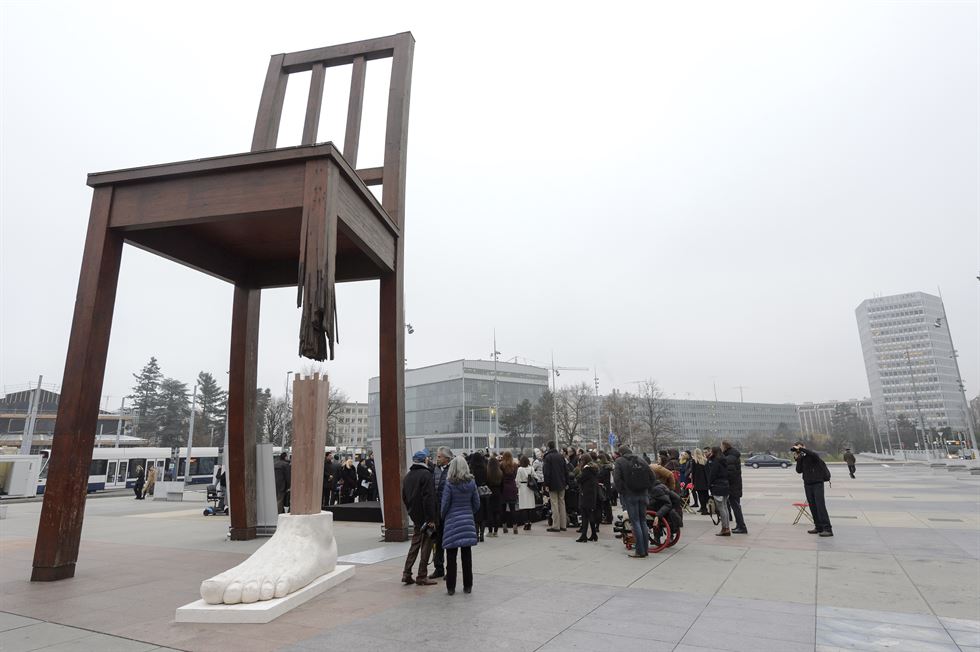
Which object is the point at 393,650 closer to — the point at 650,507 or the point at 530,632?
the point at 530,632

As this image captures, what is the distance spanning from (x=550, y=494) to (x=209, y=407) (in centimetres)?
8362

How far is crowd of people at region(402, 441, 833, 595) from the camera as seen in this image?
20.4 feet

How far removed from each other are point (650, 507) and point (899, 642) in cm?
517

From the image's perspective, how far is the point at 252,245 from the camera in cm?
929

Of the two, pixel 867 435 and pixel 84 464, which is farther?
pixel 867 435

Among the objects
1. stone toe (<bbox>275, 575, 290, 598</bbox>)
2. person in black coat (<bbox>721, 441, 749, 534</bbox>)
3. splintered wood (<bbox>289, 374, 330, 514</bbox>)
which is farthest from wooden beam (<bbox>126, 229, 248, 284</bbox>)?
person in black coat (<bbox>721, 441, 749, 534</bbox>)

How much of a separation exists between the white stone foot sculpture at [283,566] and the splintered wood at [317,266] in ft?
6.67

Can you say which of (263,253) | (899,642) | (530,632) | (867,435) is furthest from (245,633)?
(867,435)

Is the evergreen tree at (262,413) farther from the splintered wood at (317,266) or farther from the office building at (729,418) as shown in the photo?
the office building at (729,418)

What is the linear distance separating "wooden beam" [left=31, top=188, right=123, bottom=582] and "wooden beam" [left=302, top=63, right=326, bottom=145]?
3423 mm

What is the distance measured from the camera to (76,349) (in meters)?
7.00

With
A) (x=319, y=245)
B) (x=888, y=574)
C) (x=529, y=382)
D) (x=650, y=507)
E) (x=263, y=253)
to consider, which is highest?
(x=529, y=382)

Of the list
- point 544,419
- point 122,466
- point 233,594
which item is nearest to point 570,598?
point 233,594

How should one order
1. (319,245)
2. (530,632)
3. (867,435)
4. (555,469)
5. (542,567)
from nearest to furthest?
(530,632) → (319,245) → (542,567) → (555,469) → (867,435)
